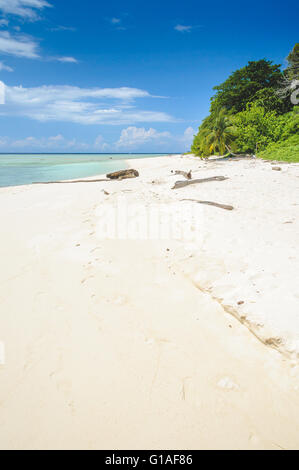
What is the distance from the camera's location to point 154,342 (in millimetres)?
2230

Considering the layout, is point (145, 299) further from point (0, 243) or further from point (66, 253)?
point (0, 243)

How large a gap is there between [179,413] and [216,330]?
3.10 ft

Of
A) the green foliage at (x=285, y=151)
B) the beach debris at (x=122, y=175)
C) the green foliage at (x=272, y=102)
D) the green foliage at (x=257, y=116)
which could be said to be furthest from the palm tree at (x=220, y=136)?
the beach debris at (x=122, y=175)

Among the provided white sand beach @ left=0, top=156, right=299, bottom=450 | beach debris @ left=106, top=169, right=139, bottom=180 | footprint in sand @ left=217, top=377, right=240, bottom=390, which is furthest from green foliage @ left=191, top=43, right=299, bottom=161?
footprint in sand @ left=217, top=377, right=240, bottom=390

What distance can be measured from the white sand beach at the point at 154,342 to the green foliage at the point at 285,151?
13388 mm

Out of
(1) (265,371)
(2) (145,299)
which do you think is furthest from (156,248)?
(1) (265,371)

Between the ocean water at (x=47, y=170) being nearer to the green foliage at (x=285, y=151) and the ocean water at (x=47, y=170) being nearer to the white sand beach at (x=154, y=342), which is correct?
the green foliage at (x=285, y=151)

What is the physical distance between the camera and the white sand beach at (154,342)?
154 centimetres

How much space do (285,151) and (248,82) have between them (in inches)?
572

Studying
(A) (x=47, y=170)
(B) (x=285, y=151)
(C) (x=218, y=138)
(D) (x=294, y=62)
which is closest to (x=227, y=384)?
(B) (x=285, y=151)

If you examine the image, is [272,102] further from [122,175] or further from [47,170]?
[47,170]

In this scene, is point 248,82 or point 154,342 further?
point 248,82

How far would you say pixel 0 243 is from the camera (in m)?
4.71
